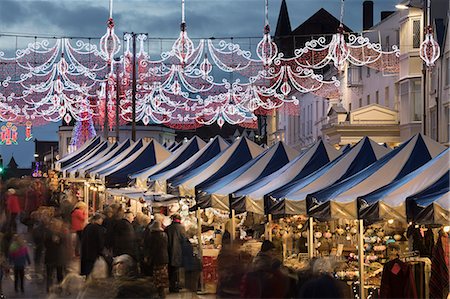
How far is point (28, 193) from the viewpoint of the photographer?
33.6 metres

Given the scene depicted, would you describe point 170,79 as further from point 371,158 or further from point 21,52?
point 371,158

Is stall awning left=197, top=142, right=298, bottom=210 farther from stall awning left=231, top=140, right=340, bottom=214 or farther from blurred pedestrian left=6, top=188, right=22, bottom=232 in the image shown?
blurred pedestrian left=6, top=188, right=22, bottom=232

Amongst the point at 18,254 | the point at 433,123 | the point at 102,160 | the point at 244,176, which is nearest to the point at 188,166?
the point at 244,176

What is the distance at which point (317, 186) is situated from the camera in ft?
56.6

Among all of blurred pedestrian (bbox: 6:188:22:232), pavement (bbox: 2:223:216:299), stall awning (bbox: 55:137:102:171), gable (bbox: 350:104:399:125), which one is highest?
gable (bbox: 350:104:399:125)

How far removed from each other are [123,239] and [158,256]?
1.31 meters

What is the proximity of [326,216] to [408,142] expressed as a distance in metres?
2.49

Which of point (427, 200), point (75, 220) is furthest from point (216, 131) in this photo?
point (427, 200)

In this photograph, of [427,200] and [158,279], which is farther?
[158,279]

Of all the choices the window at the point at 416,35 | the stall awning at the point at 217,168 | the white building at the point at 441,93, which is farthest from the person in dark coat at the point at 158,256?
the window at the point at 416,35

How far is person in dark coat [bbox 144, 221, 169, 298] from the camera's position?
19.7 meters

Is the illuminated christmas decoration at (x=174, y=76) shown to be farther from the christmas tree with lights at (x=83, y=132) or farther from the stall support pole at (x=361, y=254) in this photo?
the stall support pole at (x=361, y=254)

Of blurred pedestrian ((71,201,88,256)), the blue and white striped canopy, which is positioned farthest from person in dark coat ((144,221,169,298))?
the blue and white striped canopy

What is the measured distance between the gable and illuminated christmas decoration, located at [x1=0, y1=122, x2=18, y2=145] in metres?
62.3
